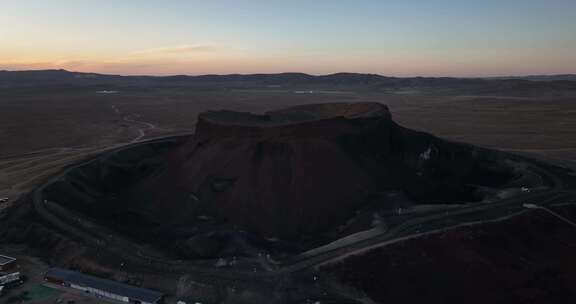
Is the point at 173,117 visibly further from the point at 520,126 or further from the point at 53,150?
the point at 520,126

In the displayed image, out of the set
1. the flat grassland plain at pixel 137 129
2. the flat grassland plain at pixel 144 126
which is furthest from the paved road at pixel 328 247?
the flat grassland plain at pixel 144 126

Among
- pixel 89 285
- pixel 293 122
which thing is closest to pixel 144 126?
pixel 293 122

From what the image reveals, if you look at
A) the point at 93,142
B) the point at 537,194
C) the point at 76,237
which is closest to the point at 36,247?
the point at 76,237

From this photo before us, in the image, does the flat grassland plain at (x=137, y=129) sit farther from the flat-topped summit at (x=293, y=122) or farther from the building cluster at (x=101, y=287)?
the flat-topped summit at (x=293, y=122)

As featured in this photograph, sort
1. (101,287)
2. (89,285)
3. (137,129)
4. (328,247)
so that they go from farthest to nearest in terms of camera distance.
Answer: (137,129) < (328,247) < (89,285) < (101,287)

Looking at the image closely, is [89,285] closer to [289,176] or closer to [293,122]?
[289,176]

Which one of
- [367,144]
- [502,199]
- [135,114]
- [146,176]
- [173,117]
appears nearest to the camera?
[502,199]

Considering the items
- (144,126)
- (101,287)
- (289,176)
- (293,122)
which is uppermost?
A: (293,122)

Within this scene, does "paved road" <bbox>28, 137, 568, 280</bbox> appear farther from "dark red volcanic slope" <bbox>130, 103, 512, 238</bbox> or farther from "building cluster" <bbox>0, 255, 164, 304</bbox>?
"dark red volcanic slope" <bbox>130, 103, 512, 238</bbox>

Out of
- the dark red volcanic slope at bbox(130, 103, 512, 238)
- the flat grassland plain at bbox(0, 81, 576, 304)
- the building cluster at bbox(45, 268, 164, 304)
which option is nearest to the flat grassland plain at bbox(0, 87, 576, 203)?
the flat grassland plain at bbox(0, 81, 576, 304)
